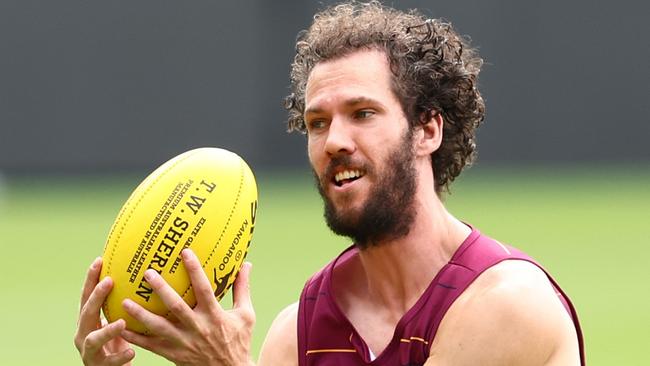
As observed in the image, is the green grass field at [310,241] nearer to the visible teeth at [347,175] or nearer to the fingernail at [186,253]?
the visible teeth at [347,175]

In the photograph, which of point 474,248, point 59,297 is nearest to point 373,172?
point 474,248

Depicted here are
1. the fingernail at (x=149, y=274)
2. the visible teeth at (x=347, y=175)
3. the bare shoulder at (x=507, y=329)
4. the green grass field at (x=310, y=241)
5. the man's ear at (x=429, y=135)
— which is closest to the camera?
the fingernail at (x=149, y=274)

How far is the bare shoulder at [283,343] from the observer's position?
532cm

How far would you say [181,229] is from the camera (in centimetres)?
472

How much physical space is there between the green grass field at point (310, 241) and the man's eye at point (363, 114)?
22.1 feet

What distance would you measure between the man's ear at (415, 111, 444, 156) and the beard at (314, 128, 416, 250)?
12 cm

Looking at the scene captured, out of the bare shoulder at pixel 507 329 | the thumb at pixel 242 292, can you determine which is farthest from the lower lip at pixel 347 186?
the bare shoulder at pixel 507 329

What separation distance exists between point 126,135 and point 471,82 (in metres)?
18.7

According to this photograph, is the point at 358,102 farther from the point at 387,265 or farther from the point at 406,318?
the point at 406,318

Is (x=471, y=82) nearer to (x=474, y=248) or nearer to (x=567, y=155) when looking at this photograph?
(x=474, y=248)

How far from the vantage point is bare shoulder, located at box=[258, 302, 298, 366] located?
5.32 m

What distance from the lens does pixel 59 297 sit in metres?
15.3

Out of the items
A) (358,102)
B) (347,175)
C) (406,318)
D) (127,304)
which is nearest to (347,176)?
(347,175)

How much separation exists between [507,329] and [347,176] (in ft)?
2.65
